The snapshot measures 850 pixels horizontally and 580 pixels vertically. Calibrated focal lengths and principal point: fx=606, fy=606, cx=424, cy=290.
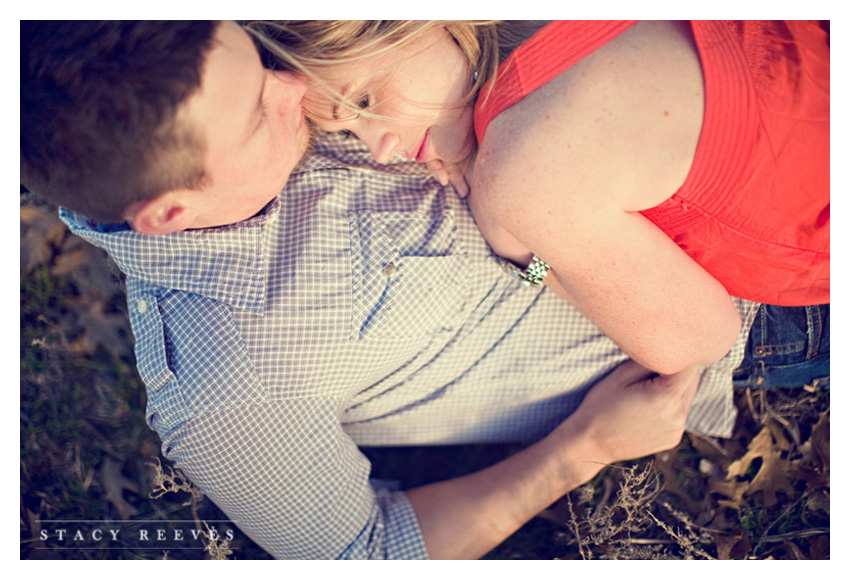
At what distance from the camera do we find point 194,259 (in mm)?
1724

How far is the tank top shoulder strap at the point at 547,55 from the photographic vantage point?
135 cm

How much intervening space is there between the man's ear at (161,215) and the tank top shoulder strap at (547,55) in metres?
0.81

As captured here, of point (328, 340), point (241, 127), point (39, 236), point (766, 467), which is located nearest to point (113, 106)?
point (241, 127)

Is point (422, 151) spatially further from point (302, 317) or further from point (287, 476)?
point (287, 476)

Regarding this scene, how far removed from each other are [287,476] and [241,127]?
0.97 metres

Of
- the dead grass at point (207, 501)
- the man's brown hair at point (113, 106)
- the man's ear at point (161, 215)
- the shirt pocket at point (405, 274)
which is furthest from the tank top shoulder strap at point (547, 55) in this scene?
the dead grass at point (207, 501)

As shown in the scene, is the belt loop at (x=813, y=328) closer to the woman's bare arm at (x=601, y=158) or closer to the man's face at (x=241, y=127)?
the woman's bare arm at (x=601, y=158)

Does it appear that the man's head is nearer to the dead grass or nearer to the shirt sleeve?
the shirt sleeve

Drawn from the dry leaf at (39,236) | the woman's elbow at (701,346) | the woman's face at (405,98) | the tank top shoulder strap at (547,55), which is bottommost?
the dry leaf at (39,236)
